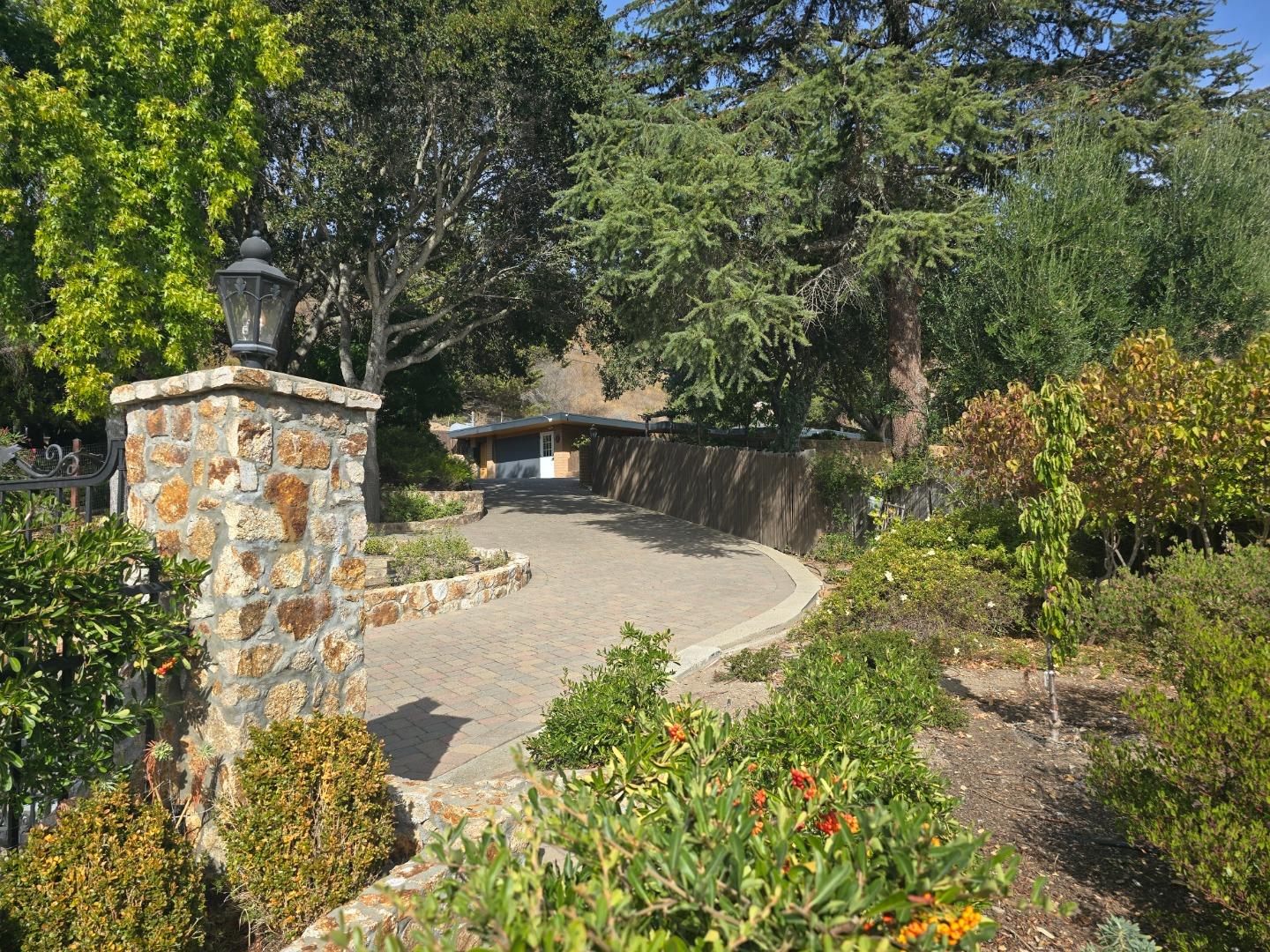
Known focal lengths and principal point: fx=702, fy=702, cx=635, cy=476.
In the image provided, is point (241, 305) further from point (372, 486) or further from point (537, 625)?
point (372, 486)

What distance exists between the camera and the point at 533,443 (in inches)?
1610

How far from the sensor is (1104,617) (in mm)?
6609

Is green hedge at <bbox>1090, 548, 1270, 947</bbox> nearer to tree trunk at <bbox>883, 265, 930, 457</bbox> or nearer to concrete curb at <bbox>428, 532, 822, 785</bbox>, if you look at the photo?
concrete curb at <bbox>428, 532, 822, 785</bbox>

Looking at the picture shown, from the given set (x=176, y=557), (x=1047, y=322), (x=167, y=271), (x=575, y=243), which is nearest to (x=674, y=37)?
(x=575, y=243)

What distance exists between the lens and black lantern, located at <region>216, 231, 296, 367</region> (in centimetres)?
377

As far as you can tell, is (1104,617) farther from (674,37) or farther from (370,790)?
(674,37)

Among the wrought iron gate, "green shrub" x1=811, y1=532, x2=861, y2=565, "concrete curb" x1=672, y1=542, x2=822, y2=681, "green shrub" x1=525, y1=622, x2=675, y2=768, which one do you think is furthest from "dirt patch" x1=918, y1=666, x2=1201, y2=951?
"green shrub" x1=811, y1=532, x2=861, y2=565

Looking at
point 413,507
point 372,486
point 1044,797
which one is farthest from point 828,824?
point 413,507

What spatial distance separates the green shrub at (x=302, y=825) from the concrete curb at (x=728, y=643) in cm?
71

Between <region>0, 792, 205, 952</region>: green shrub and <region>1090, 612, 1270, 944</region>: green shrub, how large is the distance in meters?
3.60

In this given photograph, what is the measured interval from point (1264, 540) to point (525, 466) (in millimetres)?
36305

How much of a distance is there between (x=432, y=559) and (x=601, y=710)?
6.72 metres

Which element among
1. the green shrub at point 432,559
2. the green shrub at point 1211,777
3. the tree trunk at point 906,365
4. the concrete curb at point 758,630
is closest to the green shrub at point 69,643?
the concrete curb at point 758,630

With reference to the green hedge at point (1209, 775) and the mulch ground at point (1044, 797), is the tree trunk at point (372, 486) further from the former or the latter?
the green hedge at point (1209, 775)
